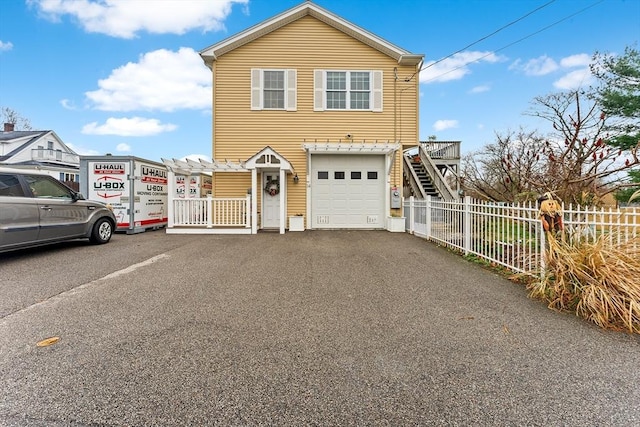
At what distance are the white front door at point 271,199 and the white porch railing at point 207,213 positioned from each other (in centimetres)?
113

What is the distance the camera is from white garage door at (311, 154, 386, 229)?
37.8 feet

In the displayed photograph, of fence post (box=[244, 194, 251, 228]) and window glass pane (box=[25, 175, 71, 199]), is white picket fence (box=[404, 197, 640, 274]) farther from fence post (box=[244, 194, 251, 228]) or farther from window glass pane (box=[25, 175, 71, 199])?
window glass pane (box=[25, 175, 71, 199])

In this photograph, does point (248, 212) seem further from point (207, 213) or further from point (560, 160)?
point (560, 160)

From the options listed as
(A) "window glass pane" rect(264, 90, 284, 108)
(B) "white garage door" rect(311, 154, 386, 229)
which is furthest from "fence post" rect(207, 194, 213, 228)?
(A) "window glass pane" rect(264, 90, 284, 108)

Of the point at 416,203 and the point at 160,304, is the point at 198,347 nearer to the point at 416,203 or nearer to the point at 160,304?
the point at 160,304

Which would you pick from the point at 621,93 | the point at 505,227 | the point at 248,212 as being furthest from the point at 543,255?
the point at 621,93

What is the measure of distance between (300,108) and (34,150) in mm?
30011

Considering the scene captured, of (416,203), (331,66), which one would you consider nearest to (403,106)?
(331,66)

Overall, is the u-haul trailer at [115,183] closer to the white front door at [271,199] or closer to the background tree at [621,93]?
the white front door at [271,199]

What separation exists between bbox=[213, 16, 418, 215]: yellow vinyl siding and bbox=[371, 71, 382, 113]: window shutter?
0.19m

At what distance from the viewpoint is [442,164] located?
1491 cm

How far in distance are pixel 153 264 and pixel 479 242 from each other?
6352 millimetres

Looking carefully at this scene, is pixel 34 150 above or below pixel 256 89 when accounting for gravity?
above

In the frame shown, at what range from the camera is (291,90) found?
11547mm
